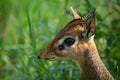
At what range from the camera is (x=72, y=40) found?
4.98 metres

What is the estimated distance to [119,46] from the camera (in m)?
5.77

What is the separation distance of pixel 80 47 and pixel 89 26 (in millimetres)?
224

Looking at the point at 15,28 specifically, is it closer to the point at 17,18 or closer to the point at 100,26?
the point at 17,18

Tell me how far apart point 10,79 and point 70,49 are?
1565mm

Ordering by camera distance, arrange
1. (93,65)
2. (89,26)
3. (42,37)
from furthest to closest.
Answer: (42,37) → (93,65) → (89,26)

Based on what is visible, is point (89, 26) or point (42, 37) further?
point (42, 37)

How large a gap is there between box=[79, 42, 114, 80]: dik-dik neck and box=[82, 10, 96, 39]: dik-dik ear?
0.36ft

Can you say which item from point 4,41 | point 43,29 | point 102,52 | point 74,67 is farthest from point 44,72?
point 4,41

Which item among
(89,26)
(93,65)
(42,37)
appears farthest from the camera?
(42,37)

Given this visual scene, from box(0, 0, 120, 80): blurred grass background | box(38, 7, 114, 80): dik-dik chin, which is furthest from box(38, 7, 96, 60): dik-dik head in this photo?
box(0, 0, 120, 80): blurred grass background

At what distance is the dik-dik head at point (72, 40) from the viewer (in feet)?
16.2

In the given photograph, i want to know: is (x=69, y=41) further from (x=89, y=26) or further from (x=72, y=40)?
(x=89, y=26)

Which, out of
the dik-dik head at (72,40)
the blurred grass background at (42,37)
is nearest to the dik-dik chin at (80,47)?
the dik-dik head at (72,40)

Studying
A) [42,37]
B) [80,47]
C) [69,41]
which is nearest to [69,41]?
[69,41]
